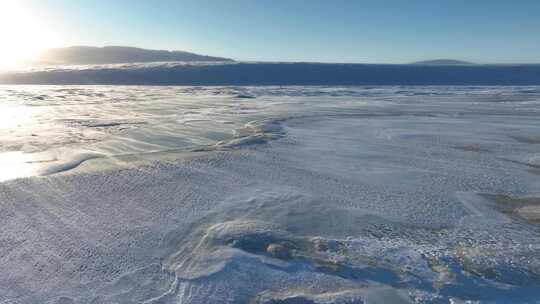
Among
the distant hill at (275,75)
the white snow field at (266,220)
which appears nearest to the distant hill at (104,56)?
the distant hill at (275,75)

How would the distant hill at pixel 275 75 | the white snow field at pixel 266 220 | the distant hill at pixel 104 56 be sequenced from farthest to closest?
the distant hill at pixel 104 56 < the distant hill at pixel 275 75 < the white snow field at pixel 266 220

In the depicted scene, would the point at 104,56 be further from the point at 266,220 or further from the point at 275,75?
the point at 266,220

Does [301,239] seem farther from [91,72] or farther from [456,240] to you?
[91,72]

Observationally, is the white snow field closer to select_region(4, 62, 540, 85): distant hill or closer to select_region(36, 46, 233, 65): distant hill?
select_region(4, 62, 540, 85): distant hill

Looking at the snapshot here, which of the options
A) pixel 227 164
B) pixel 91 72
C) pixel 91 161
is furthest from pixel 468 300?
pixel 91 72

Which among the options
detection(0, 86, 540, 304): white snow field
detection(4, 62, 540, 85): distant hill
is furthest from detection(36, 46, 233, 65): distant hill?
detection(0, 86, 540, 304): white snow field

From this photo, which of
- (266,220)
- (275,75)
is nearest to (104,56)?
(275,75)

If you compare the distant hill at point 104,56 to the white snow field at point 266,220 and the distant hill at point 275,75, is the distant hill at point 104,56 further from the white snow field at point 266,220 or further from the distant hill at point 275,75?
the white snow field at point 266,220
